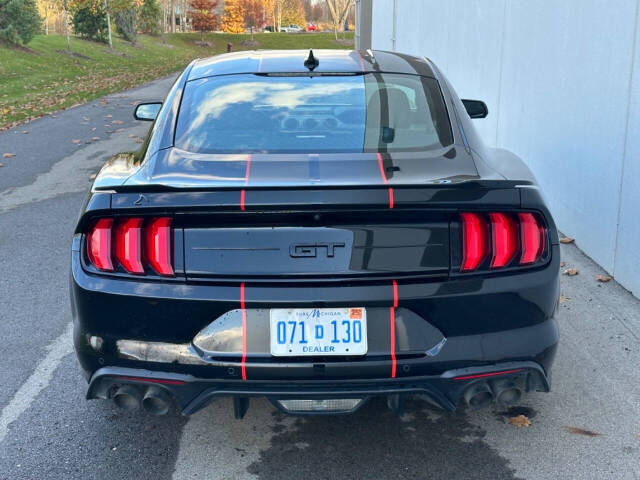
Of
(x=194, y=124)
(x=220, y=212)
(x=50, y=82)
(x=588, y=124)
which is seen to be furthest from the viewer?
(x=50, y=82)

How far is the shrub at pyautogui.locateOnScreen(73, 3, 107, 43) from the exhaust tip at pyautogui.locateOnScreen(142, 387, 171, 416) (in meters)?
42.6

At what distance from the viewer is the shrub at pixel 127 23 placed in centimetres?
4731

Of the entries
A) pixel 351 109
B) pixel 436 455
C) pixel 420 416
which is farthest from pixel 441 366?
pixel 351 109

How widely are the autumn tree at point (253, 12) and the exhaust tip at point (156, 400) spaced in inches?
3163

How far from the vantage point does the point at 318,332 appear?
2662 mm

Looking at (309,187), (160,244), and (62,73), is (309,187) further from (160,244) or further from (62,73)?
(62,73)

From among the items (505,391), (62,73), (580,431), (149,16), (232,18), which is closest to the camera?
(505,391)

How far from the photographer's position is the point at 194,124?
3.45 m

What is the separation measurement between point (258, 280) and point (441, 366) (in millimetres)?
726

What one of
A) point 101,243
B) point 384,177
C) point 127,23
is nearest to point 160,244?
point 101,243

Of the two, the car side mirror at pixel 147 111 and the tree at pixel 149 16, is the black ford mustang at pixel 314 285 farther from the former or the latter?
the tree at pixel 149 16

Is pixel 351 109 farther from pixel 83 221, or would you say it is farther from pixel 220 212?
pixel 83 221

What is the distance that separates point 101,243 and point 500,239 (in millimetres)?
1463

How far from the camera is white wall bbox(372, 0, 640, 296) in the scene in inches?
198
